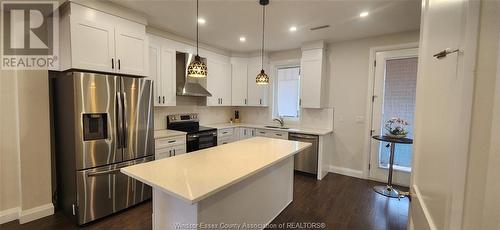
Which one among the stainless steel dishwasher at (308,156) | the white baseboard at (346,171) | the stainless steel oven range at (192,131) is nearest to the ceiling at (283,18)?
the stainless steel oven range at (192,131)

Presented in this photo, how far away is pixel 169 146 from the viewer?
333 centimetres

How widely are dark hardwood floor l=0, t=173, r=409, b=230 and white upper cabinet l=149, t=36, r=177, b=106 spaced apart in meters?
1.68

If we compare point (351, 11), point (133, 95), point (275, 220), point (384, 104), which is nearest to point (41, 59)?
point (133, 95)

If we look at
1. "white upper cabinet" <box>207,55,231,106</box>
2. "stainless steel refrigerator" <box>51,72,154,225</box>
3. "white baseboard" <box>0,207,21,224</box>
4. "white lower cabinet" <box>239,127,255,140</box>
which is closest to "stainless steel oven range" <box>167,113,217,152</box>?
"white upper cabinet" <box>207,55,231,106</box>

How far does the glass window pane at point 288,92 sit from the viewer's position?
4.78 m

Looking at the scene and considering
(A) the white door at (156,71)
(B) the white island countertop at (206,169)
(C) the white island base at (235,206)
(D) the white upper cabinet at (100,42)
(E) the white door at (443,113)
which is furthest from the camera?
(A) the white door at (156,71)

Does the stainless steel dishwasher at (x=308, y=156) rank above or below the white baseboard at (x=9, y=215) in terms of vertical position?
above

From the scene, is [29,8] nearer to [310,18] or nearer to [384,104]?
[310,18]

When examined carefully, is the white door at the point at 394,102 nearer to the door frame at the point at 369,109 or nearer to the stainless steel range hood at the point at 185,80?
the door frame at the point at 369,109

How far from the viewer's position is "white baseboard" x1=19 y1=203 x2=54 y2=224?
2.45 metres

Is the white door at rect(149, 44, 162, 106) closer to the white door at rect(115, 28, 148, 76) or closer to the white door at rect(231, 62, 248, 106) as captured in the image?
the white door at rect(115, 28, 148, 76)

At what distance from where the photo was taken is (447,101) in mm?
717

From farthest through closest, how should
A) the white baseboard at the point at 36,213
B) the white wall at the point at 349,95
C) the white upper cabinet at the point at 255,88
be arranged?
the white upper cabinet at the point at 255,88 → the white wall at the point at 349,95 → the white baseboard at the point at 36,213

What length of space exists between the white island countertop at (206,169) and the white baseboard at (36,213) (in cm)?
180
